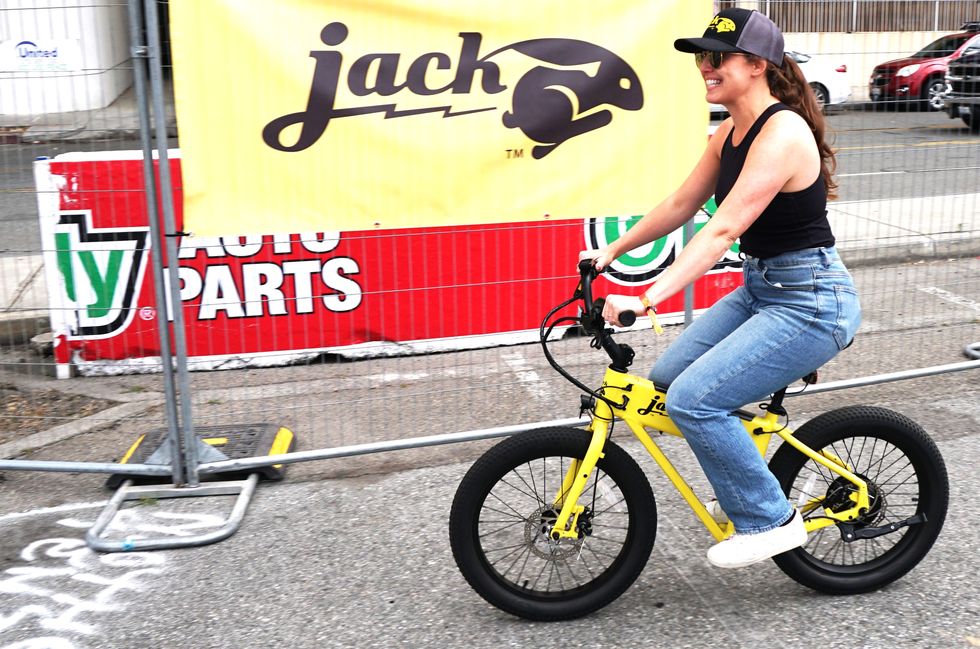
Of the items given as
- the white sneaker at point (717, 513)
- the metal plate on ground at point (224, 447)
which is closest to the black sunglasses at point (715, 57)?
the white sneaker at point (717, 513)

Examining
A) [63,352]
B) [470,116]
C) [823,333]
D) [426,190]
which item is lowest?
[63,352]

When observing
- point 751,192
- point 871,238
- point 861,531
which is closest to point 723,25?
point 751,192

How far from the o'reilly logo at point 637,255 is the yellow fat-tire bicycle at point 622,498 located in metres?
2.94

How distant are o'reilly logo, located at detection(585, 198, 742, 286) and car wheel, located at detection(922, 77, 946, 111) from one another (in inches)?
60.8

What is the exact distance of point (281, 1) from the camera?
13.7ft

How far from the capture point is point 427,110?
443 centimetres

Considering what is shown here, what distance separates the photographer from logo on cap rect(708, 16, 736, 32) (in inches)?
126

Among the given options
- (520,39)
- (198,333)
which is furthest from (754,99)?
(198,333)

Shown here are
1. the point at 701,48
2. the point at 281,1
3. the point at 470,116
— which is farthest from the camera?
the point at 470,116

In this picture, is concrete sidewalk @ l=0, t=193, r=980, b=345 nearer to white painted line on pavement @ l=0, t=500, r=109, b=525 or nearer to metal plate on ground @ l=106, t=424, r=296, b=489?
metal plate on ground @ l=106, t=424, r=296, b=489

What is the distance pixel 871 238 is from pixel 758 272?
139 inches

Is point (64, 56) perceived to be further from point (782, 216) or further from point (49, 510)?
point (782, 216)

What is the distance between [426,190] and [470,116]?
1.26ft

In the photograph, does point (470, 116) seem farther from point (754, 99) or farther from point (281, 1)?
point (754, 99)
